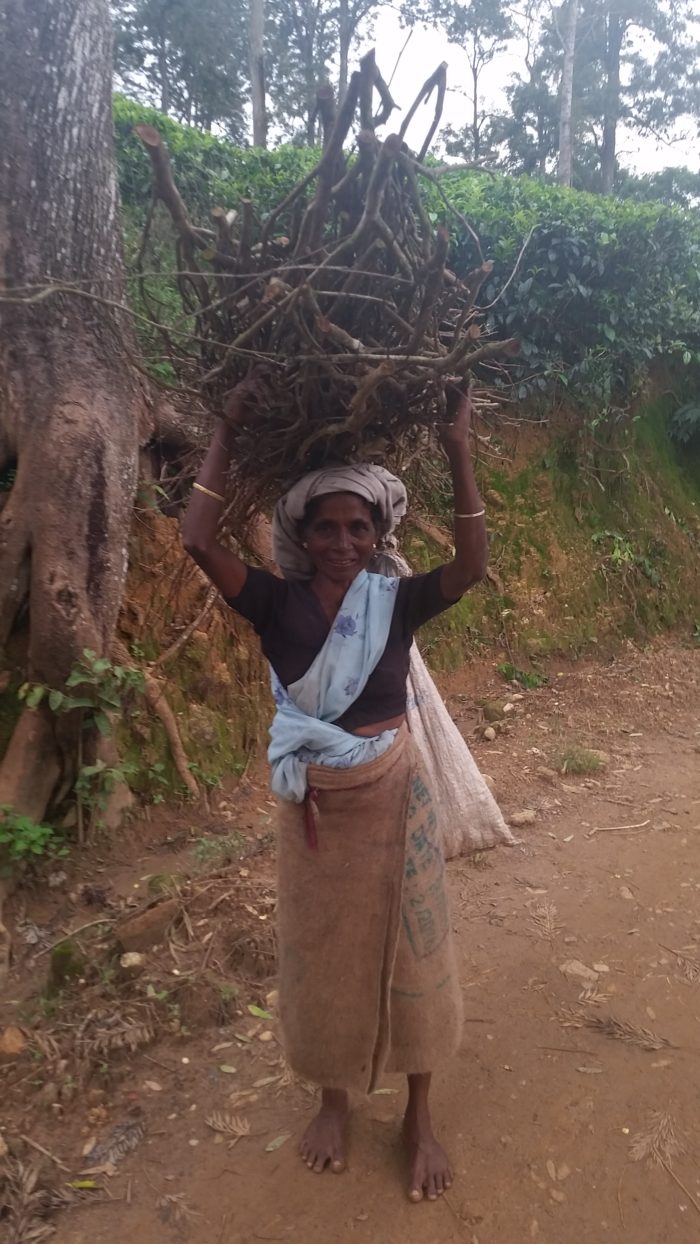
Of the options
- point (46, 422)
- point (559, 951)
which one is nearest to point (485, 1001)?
point (559, 951)

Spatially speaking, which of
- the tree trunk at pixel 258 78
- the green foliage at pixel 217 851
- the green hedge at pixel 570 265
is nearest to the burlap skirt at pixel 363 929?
the green foliage at pixel 217 851

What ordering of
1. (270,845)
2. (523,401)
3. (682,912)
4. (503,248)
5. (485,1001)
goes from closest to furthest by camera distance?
(485,1001) → (682,912) → (270,845) → (503,248) → (523,401)

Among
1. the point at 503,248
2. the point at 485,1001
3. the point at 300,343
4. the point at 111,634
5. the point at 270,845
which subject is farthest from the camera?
the point at 503,248

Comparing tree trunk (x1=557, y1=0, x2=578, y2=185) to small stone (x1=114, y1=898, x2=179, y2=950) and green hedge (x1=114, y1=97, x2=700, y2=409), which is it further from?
small stone (x1=114, y1=898, x2=179, y2=950)

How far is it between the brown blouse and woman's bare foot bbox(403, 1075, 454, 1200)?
1.05 meters

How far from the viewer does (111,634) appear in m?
3.51

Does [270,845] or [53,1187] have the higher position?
[270,845]

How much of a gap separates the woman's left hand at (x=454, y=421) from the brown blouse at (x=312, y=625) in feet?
1.06

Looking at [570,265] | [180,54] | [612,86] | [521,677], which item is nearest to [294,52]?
[180,54]

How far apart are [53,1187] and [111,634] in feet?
6.76

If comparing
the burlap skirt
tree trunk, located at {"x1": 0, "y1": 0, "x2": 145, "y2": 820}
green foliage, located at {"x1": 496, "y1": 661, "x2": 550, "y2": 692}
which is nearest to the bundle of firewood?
the burlap skirt

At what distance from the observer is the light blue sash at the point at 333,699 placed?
1.92 m

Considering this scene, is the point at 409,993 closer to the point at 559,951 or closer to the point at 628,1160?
the point at 628,1160

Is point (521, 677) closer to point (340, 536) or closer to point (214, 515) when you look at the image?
point (340, 536)
